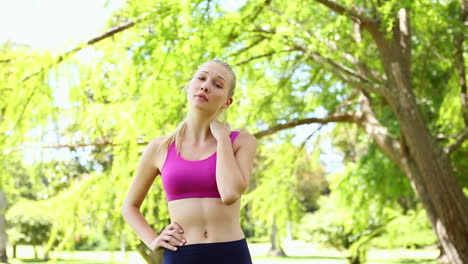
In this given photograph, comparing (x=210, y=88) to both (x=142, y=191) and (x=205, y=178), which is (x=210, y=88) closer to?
(x=205, y=178)

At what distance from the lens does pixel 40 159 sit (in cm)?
716

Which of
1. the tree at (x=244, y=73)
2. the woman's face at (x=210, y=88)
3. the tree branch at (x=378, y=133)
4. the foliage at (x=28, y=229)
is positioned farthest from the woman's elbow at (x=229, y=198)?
the foliage at (x=28, y=229)

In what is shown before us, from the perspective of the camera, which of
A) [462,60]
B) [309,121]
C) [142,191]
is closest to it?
[142,191]

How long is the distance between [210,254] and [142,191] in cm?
36

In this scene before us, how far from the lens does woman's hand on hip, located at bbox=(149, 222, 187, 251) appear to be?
5.80 feet

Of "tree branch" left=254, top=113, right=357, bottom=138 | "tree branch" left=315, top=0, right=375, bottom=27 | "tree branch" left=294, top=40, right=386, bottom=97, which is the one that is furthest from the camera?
"tree branch" left=254, top=113, right=357, bottom=138

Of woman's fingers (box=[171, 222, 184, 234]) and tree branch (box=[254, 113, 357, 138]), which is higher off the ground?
woman's fingers (box=[171, 222, 184, 234])

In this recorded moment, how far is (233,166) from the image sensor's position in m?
1.73

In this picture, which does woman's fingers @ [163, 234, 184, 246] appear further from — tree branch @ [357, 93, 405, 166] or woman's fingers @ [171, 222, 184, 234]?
tree branch @ [357, 93, 405, 166]

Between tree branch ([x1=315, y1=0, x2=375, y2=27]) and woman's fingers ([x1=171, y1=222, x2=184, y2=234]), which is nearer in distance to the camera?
woman's fingers ([x1=171, y1=222, x2=184, y2=234])

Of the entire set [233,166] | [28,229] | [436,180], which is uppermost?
[233,166]

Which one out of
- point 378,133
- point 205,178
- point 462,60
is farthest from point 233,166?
point 462,60

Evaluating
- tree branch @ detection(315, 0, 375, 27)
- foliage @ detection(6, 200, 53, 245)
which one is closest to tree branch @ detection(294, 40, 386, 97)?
tree branch @ detection(315, 0, 375, 27)

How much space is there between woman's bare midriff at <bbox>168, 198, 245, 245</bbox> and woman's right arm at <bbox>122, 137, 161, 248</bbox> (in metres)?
0.18
